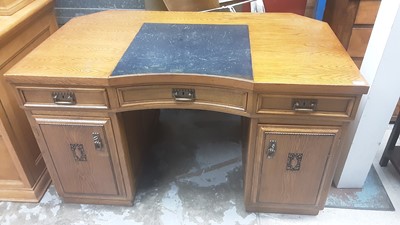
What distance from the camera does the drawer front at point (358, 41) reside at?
1536 mm

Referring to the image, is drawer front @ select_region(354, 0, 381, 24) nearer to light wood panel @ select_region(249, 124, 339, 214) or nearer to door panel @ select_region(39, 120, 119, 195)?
light wood panel @ select_region(249, 124, 339, 214)

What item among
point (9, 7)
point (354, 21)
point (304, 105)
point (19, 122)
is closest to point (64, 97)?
point (19, 122)

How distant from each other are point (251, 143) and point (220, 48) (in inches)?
15.4

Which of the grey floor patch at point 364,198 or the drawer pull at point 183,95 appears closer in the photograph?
the drawer pull at point 183,95

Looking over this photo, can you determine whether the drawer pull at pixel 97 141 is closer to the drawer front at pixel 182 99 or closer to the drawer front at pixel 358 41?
the drawer front at pixel 182 99

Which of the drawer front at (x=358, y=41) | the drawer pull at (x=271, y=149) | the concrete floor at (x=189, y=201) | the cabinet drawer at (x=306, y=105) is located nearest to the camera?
the cabinet drawer at (x=306, y=105)

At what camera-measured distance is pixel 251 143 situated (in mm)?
1155

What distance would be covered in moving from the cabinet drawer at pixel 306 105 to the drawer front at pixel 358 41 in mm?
713

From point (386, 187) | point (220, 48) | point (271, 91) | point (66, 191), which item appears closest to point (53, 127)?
point (66, 191)

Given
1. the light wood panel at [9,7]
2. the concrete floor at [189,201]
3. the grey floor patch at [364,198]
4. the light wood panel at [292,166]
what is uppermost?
the light wood panel at [9,7]

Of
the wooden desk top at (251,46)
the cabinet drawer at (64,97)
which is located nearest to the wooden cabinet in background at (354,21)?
the wooden desk top at (251,46)

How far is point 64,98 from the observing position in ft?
3.56

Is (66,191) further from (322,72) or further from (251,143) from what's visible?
(322,72)

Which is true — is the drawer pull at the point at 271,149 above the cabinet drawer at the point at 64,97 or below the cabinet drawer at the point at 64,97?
below
